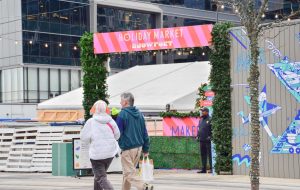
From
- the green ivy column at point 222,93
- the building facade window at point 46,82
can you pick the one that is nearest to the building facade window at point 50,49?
the building facade window at point 46,82

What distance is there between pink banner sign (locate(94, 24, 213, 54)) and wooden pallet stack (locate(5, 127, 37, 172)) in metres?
3.37

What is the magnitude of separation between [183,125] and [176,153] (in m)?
3.45

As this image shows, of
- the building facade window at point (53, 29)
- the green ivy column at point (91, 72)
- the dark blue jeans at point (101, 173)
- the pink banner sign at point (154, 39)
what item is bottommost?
the dark blue jeans at point (101, 173)

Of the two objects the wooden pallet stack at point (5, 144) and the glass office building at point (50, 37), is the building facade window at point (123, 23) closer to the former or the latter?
the glass office building at point (50, 37)

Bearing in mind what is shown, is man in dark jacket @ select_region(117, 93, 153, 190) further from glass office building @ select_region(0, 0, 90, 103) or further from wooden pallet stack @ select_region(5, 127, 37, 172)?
glass office building @ select_region(0, 0, 90, 103)

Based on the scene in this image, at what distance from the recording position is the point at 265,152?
1797cm

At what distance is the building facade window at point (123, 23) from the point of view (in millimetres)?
59250

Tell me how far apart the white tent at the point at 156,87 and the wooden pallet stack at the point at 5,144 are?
23.9ft

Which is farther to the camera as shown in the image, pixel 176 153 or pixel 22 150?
pixel 22 150

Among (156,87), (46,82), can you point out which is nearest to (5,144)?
(156,87)

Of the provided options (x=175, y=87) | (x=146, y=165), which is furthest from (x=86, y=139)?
(x=175, y=87)

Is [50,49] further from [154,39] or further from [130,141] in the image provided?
[130,141]

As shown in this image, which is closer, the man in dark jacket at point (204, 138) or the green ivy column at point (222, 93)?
the green ivy column at point (222, 93)

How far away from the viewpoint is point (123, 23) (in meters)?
60.9
